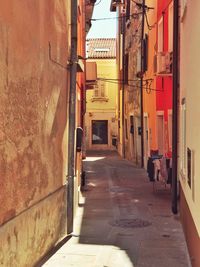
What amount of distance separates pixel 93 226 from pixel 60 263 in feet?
8.76

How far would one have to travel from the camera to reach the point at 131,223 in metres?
10.5

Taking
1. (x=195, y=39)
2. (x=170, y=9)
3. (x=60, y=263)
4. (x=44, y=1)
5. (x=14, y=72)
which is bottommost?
(x=60, y=263)

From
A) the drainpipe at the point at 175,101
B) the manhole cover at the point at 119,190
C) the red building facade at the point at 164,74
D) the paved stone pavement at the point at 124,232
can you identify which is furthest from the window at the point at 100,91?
the drainpipe at the point at 175,101

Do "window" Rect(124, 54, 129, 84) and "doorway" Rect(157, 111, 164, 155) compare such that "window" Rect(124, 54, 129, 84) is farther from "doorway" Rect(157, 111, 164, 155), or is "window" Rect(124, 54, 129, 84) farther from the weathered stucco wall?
the weathered stucco wall

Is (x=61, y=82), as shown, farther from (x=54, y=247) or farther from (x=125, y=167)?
(x=125, y=167)

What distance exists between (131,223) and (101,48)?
3155 cm

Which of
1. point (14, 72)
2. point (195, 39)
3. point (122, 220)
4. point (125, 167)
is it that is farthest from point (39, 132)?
point (125, 167)

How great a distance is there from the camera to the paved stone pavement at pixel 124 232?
25.1ft

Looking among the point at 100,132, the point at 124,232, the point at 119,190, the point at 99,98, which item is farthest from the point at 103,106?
the point at 124,232

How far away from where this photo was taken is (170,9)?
14828mm

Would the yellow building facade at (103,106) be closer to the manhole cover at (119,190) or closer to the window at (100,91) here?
the window at (100,91)

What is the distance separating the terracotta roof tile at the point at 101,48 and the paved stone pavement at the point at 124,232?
2480cm

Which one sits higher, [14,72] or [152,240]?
[14,72]

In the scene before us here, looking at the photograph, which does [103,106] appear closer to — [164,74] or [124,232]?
[164,74]
